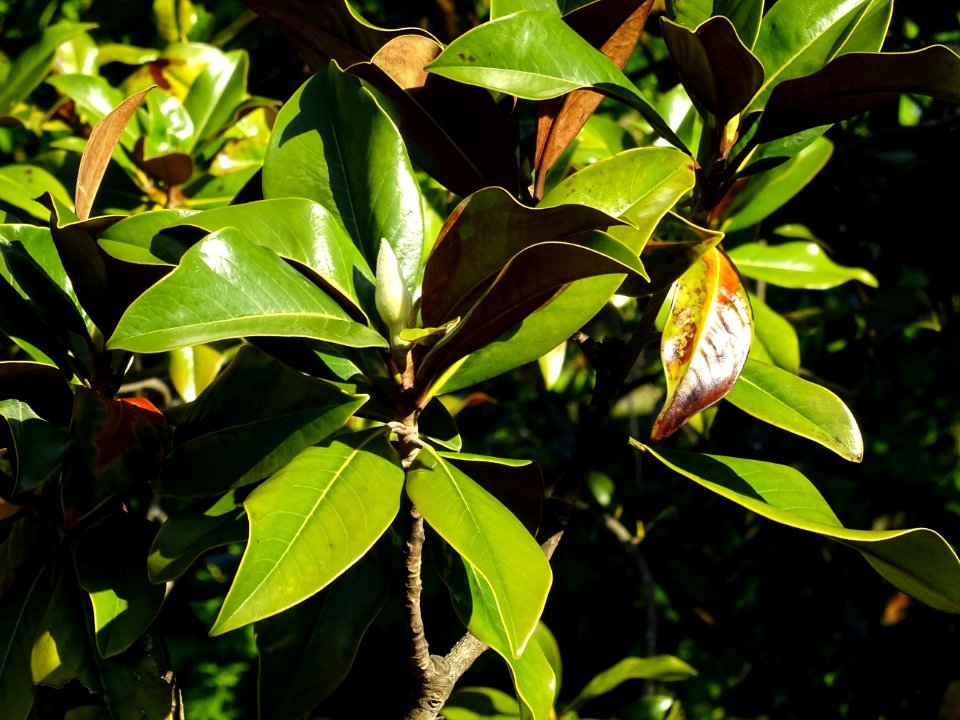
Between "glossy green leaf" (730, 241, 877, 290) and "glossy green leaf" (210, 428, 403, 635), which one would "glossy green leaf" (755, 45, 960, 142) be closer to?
"glossy green leaf" (210, 428, 403, 635)

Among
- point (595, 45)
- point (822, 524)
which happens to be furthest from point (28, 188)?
point (822, 524)

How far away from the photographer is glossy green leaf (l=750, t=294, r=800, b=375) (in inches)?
64.7

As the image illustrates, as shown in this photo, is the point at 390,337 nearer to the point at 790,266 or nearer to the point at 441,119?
the point at 441,119

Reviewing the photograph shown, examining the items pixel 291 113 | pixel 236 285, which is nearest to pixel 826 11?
pixel 291 113

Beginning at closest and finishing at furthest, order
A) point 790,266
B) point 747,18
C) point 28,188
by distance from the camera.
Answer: point 747,18 < point 28,188 < point 790,266

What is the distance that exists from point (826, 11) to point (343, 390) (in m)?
0.67

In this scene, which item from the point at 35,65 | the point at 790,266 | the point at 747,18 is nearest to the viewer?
the point at 747,18

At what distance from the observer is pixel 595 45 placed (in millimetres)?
1146

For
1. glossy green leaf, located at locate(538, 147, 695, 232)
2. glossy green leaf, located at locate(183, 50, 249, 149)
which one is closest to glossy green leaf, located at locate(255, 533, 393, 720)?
glossy green leaf, located at locate(538, 147, 695, 232)

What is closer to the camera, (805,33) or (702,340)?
(702,340)

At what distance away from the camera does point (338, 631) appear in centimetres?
112

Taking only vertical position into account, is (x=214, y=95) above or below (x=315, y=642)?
above

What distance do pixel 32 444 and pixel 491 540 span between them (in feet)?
1.54

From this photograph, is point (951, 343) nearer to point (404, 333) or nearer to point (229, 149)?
point (229, 149)
